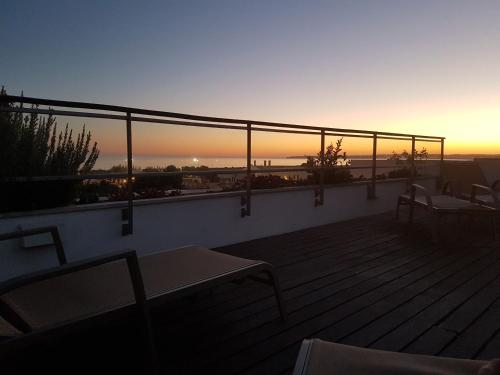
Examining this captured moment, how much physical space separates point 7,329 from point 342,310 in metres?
1.65

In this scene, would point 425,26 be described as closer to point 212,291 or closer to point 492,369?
point 212,291

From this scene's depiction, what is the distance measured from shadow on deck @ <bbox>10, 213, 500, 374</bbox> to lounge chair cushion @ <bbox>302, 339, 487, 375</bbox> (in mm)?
585

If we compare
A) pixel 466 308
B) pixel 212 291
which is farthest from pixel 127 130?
pixel 466 308

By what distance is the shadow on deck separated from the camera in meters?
→ 1.67

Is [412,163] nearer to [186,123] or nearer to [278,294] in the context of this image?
[186,123]

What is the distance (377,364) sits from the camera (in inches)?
37.3

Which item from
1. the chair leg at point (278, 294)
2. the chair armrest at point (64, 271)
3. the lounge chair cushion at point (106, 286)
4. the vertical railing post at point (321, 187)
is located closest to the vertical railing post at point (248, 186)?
the vertical railing post at point (321, 187)

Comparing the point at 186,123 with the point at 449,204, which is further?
the point at 449,204

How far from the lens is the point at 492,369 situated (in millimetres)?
671

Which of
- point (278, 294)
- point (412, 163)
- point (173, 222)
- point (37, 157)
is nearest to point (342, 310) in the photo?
point (278, 294)

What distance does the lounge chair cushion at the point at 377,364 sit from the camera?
0.90m

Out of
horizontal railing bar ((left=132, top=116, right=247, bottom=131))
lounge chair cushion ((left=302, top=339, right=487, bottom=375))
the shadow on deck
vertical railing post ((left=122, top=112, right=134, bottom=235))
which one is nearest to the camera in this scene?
lounge chair cushion ((left=302, top=339, right=487, bottom=375))

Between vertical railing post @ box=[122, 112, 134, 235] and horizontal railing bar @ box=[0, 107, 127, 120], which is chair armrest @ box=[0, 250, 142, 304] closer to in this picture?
horizontal railing bar @ box=[0, 107, 127, 120]

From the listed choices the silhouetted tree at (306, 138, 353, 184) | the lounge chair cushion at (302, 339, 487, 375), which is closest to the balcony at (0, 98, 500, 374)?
the silhouetted tree at (306, 138, 353, 184)
